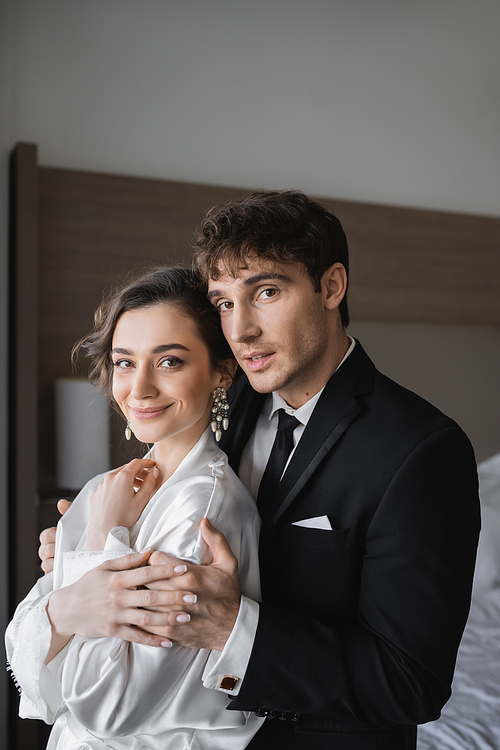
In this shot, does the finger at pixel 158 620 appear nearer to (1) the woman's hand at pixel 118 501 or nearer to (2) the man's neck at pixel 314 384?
(1) the woman's hand at pixel 118 501

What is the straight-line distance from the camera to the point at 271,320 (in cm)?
127

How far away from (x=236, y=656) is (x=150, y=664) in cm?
14

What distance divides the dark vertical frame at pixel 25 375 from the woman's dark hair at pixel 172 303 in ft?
4.41

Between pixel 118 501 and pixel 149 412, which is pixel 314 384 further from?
pixel 118 501

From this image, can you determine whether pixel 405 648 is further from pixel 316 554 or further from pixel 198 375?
pixel 198 375

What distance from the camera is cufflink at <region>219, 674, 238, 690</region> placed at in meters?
1.06

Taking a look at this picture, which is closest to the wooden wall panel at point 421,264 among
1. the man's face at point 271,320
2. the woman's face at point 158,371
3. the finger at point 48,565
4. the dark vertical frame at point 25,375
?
the dark vertical frame at point 25,375

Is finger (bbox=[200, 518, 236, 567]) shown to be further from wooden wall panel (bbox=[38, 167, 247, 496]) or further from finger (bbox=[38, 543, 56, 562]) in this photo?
wooden wall panel (bbox=[38, 167, 247, 496])

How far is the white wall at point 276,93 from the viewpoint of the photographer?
2.93 metres

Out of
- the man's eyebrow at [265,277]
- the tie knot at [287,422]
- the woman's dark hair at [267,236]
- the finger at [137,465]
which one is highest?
the woman's dark hair at [267,236]

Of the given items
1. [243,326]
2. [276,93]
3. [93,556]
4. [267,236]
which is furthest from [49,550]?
[276,93]

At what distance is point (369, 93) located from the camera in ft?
11.5

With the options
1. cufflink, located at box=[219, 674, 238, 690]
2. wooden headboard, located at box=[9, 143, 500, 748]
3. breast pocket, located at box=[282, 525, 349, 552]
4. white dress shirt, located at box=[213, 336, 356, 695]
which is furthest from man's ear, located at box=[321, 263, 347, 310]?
wooden headboard, located at box=[9, 143, 500, 748]

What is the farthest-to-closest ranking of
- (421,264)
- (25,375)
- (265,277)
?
(421,264) < (25,375) < (265,277)
